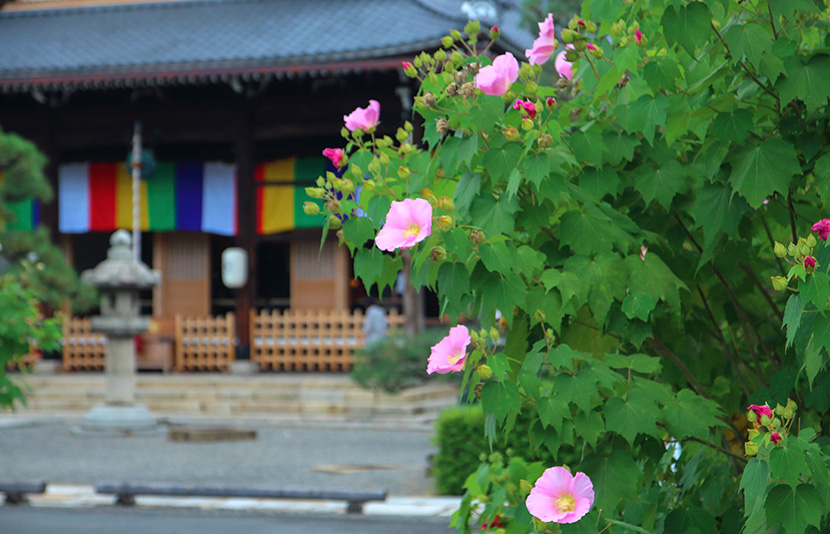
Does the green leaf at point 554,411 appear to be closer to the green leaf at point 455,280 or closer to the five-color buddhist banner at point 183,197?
the green leaf at point 455,280

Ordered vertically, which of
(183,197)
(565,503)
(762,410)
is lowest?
(565,503)

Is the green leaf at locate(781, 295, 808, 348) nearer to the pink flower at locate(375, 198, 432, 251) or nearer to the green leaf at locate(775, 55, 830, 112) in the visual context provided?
the green leaf at locate(775, 55, 830, 112)

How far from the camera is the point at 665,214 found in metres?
2.67

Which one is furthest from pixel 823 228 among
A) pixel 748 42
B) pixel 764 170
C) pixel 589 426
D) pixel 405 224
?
pixel 405 224

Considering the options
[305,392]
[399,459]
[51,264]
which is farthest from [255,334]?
[399,459]

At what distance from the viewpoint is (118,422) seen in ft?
45.1

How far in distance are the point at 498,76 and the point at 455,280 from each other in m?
0.51

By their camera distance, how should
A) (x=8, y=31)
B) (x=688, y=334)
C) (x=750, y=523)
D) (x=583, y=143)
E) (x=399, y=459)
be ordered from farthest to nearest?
(x=8, y=31) → (x=399, y=459) → (x=688, y=334) → (x=583, y=143) → (x=750, y=523)

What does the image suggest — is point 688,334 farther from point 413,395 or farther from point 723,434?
point 413,395

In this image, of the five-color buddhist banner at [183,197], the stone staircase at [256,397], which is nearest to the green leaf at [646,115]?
the stone staircase at [256,397]

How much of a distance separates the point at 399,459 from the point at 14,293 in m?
4.82

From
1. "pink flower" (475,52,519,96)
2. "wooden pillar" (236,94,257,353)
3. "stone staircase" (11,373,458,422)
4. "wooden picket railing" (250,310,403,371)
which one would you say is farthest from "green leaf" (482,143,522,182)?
"wooden pillar" (236,94,257,353)

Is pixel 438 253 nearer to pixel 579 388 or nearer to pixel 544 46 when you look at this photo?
pixel 579 388

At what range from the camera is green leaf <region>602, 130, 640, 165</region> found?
2.45 meters
